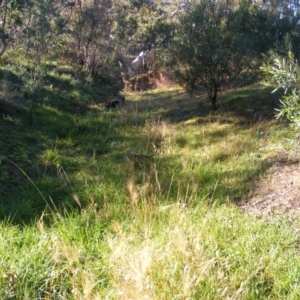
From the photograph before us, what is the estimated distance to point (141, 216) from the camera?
3338 mm

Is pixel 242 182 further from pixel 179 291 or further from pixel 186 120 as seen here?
pixel 186 120

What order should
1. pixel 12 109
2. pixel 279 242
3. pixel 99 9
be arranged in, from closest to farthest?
1. pixel 279 242
2. pixel 12 109
3. pixel 99 9

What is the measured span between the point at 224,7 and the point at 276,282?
31.4 ft

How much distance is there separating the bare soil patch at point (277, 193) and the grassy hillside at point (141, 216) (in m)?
0.17

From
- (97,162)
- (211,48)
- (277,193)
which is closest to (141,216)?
(277,193)

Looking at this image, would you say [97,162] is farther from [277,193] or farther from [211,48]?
[211,48]

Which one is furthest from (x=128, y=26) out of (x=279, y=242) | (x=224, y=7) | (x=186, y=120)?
(x=279, y=242)

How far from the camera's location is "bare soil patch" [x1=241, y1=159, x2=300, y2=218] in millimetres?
3842

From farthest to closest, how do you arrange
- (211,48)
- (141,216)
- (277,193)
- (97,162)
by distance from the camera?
(211,48)
(97,162)
(277,193)
(141,216)

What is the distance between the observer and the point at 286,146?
19.5 ft

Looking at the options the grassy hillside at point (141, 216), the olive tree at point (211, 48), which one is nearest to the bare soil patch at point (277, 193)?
the grassy hillside at point (141, 216)

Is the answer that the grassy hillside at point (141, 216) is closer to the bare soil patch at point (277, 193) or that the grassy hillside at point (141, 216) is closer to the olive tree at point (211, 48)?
the bare soil patch at point (277, 193)

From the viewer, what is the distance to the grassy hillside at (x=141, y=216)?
2465 millimetres

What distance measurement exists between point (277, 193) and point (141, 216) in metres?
1.81
